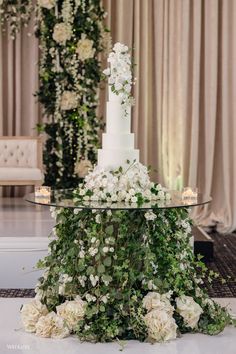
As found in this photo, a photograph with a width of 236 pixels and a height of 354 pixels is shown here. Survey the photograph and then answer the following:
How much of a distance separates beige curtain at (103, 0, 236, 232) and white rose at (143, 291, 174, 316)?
4.73 m

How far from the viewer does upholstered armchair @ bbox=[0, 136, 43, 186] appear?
7203mm

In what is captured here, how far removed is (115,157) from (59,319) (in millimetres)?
878

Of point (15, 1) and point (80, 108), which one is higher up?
point (15, 1)

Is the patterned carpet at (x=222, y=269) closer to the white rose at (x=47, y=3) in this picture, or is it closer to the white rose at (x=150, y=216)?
the white rose at (x=150, y=216)

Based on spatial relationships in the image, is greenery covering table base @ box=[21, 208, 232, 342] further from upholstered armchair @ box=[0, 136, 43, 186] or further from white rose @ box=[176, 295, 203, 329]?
upholstered armchair @ box=[0, 136, 43, 186]

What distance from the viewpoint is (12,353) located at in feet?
10.5

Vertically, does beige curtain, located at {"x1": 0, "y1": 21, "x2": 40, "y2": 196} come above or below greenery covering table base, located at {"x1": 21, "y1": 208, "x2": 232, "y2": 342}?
above

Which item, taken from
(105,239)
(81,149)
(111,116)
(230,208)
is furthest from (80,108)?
(105,239)

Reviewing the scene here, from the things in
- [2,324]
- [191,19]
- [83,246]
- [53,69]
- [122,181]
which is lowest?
[2,324]

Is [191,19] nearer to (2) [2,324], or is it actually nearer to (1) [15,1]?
(1) [15,1]

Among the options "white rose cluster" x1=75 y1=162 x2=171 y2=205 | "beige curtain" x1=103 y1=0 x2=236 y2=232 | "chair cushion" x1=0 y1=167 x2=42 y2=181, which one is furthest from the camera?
"beige curtain" x1=103 y1=0 x2=236 y2=232

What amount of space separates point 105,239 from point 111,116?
73cm

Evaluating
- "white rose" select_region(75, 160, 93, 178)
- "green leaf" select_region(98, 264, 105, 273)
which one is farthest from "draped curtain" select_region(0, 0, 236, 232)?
"green leaf" select_region(98, 264, 105, 273)

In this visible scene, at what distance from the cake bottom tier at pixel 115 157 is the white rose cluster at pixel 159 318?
0.72m
